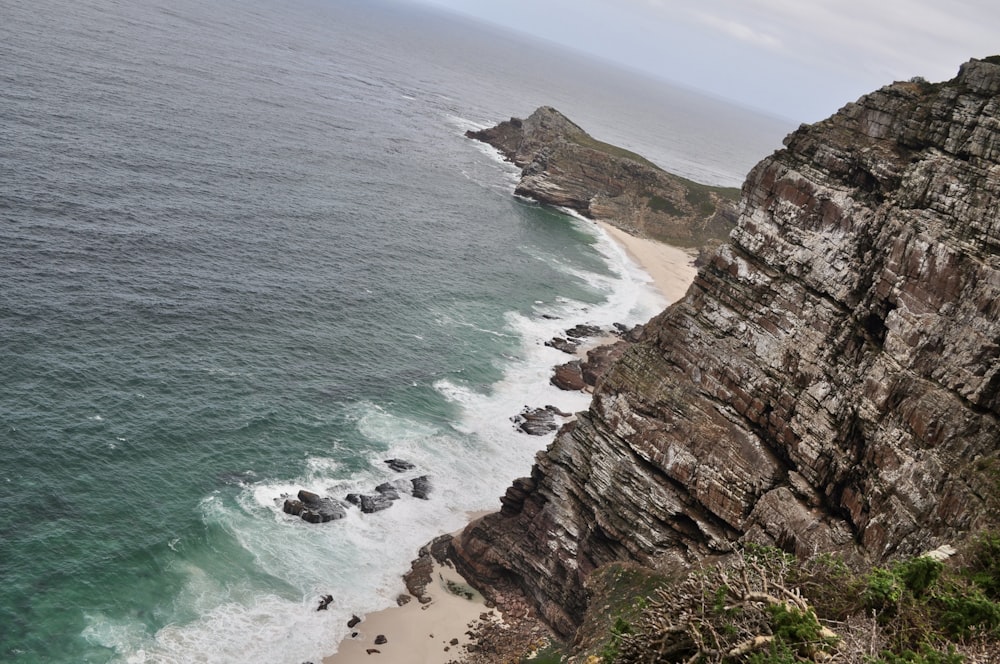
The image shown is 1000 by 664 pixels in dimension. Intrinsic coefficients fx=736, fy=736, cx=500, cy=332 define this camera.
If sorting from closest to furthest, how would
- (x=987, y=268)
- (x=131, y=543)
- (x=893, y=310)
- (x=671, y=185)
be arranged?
1. (x=987, y=268)
2. (x=893, y=310)
3. (x=131, y=543)
4. (x=671, y=185)

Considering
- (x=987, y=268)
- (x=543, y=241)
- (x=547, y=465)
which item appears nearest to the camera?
(x=987, y=268)

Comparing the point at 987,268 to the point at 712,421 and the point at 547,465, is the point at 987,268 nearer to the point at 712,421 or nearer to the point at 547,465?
the point at 712,421

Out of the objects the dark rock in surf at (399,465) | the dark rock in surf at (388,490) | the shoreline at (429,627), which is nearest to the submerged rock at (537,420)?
the dark rock in surf at (399,465)

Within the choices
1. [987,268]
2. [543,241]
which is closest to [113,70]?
[543,241]

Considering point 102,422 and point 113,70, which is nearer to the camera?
point 102,422

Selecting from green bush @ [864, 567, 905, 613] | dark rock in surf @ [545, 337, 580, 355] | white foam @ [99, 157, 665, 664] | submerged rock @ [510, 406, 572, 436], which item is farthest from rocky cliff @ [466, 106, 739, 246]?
green bush @ [864, 567, 905, 613]

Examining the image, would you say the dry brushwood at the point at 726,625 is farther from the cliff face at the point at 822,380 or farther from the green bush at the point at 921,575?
the cliff face at the point at 822,380

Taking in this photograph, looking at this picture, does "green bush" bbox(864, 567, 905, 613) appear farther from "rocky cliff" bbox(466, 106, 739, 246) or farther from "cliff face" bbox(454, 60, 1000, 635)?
"rocky cliff" bbox(466, 106, 739, 246)
